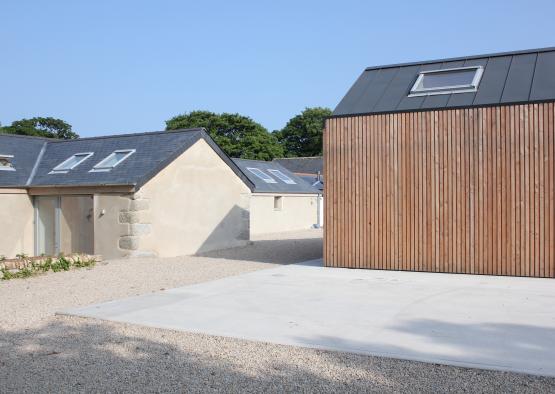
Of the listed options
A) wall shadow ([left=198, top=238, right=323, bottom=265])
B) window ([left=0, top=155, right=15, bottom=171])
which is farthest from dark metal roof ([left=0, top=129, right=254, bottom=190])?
wall shadow ([left=198, top=238, right=323, bottom=265])

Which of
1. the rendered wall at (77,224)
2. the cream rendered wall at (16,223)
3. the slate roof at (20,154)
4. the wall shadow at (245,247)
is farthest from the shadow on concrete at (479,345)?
the slate roof at (20,154)

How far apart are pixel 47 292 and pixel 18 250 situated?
757cm

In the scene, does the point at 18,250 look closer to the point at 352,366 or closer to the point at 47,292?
the point at 47,292

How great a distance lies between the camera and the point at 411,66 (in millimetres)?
13219

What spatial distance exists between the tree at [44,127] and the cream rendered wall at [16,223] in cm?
3834

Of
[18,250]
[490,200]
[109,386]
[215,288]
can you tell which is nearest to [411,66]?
[490,200]

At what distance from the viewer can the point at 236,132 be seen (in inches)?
1972

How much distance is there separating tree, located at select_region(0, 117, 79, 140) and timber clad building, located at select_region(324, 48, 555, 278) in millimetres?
45760

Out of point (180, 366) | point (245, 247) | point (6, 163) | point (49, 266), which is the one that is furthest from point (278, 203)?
point (180, 366)

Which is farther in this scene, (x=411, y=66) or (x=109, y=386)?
(x=411, y=66)

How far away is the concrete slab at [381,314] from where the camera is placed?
219 inches

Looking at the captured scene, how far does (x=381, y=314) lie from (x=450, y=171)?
15.6 feet

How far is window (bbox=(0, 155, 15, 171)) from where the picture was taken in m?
16.6

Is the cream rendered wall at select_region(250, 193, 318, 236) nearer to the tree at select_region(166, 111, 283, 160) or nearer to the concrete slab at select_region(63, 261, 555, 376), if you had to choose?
the concrete slab at select_region(63, 261, 555, 376)
